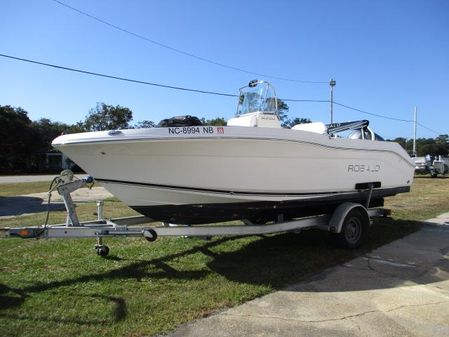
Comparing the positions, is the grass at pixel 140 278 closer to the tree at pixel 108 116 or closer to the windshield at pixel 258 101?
the windshield at pixel 258 101

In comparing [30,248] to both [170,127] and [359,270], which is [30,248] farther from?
[359,270]

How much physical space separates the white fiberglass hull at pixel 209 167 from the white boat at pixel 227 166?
1 cm

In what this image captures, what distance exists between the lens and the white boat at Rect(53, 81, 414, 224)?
521 centimetres

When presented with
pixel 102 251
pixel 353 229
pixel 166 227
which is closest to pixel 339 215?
pixel 353 229

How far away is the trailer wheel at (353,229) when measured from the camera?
6.98m

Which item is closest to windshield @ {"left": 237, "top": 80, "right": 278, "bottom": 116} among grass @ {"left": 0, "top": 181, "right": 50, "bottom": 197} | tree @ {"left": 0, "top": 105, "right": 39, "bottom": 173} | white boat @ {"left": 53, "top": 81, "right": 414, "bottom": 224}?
white boat @ {"left": 53, "top": 81, "right": 414, "bottom": 224}

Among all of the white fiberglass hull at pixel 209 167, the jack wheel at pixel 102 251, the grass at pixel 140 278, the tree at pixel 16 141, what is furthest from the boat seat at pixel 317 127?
the tree at pixel 16 141

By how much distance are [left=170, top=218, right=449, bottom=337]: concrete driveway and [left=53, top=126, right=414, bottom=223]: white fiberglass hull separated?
1.34 metres

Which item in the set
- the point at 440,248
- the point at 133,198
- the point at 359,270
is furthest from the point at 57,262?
the point at 440,248

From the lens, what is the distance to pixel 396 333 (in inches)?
154

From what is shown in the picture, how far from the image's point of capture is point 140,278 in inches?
209

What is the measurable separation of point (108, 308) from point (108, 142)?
1.82m

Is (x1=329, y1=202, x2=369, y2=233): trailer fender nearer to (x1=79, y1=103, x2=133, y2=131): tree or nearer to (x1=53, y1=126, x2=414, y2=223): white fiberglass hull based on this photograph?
(x1=53, y1=126, x2=414, y2=223): white fiberglass hull

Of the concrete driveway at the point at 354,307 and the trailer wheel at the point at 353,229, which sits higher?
the trailer wheel at the point at 353,229
